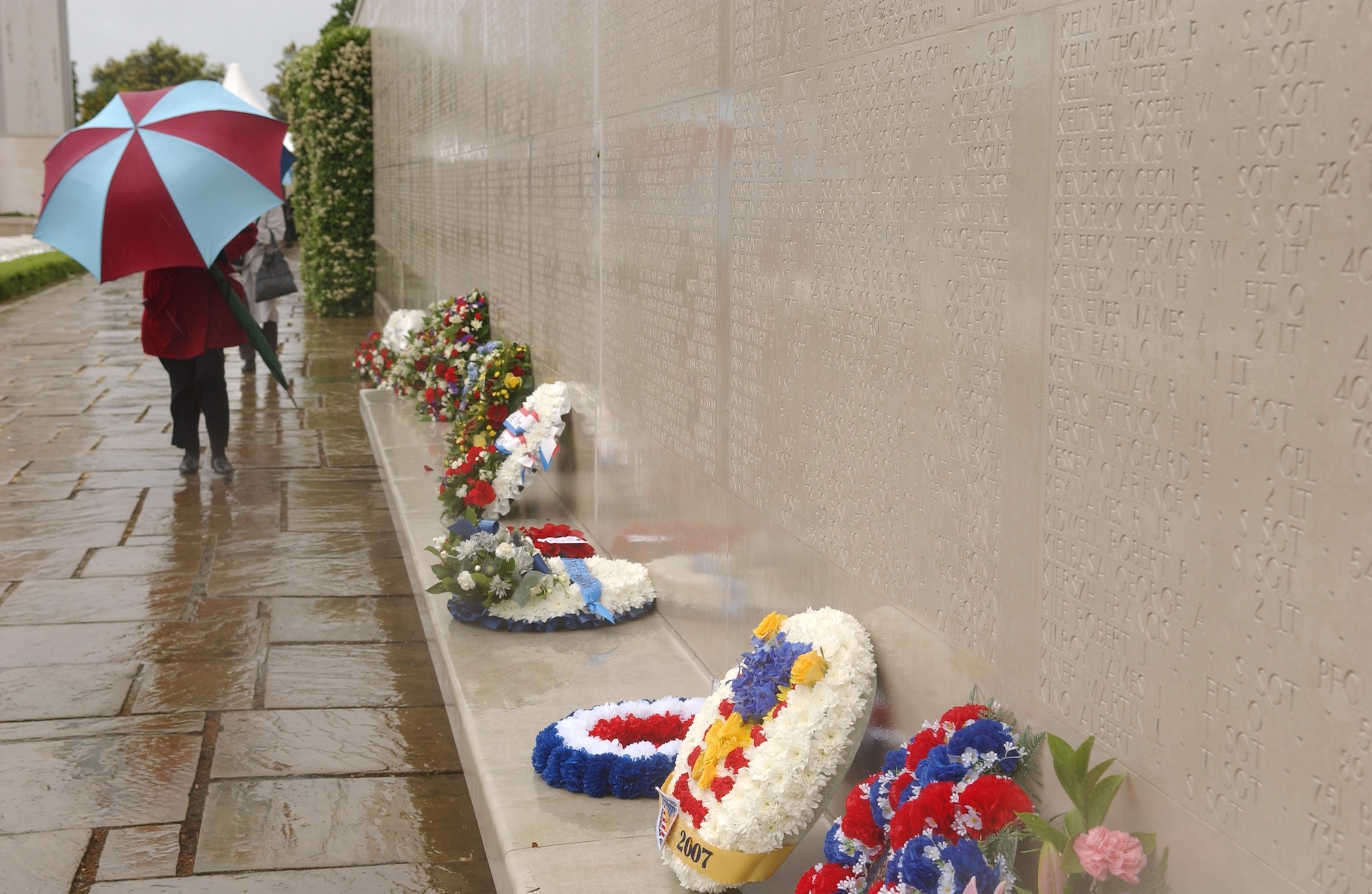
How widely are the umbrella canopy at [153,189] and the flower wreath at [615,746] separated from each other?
3.90 meters

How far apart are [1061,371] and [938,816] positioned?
0.69 metres

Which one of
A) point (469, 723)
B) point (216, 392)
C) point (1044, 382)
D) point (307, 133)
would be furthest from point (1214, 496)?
point (307, 133)

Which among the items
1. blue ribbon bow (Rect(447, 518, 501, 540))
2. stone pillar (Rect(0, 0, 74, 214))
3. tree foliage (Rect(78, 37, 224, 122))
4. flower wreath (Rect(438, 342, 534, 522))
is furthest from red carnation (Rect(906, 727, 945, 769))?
tree foliage (Rect(78, 37, 224, 122))

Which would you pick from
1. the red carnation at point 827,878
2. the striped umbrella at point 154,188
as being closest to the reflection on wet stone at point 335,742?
the red carnation at point 827,878

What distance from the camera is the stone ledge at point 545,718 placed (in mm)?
2684

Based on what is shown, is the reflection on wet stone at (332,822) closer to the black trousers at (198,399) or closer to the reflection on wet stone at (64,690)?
the reflection on wet stone at (64,690)

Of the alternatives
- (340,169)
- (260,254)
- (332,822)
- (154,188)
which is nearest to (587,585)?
(332,822)

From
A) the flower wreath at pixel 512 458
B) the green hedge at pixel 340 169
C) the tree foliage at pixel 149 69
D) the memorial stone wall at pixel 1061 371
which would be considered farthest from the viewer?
the tree foliage at pixel 149 69

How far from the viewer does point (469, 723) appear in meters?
3.46

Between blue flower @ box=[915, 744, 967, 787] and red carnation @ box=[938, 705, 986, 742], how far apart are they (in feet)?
0.23

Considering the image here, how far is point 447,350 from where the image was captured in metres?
7.57

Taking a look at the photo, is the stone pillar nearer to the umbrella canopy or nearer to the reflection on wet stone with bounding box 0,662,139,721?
the umbrella canopy

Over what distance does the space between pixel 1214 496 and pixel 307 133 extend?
16.4m

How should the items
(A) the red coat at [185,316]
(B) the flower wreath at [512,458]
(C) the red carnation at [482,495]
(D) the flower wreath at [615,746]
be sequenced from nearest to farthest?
(D) the flower wreath at [615,746] → (C) the red carnation at [482,495] → (B) the flower wreath at [512,458] → (A) the red coat at [185,316]
